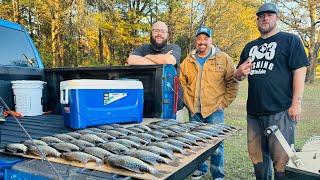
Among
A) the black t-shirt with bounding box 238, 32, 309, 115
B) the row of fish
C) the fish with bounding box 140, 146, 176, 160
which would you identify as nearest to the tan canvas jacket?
the black t-shirt with bounding box 238, 32, 309, 115

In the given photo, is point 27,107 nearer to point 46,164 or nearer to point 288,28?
point 46,164

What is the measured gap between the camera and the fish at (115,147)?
8.40 feet

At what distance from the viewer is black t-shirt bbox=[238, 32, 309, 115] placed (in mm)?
4176

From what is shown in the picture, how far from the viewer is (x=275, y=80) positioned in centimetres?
426

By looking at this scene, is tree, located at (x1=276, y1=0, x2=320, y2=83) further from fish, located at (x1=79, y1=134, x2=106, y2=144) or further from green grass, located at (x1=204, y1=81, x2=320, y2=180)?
fish, located at (x1=79, y1=134, x2=106, y2=144)

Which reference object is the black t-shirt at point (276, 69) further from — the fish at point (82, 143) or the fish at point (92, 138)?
the fish at point (82, 143)

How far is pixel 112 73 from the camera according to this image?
4.38 m

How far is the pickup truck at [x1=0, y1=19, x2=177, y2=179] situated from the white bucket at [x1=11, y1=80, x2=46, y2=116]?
0.13 meters

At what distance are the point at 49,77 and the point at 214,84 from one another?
230 centimetres

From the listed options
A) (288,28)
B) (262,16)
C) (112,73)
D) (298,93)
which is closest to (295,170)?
(298,93)

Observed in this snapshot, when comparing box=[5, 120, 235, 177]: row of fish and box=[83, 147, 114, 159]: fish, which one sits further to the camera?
box=[83, 147, 114, 159]: fish

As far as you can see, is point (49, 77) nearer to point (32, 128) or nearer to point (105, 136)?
point (32, 128)

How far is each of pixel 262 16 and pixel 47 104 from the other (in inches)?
120

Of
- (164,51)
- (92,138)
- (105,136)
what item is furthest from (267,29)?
(92,138)
